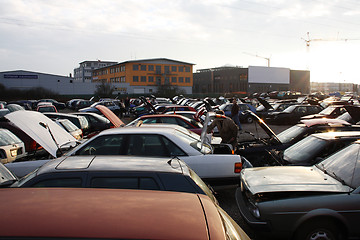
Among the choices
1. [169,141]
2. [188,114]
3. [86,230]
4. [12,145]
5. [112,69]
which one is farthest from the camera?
[112,69]

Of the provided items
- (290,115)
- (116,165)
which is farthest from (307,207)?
(290,115)

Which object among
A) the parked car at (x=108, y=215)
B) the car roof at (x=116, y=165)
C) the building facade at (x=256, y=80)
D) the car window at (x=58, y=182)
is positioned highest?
the building facade at (x=256, y=80)

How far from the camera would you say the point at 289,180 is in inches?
184

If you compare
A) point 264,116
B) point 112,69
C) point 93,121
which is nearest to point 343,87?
point 112,69

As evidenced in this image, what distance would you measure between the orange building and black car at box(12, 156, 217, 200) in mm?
72759

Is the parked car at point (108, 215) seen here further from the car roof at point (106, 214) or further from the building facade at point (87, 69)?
the building facade at point (87, 69)

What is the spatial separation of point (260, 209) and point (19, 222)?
3.21 m

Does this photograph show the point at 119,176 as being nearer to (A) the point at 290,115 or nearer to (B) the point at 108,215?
(B) the point at 108,215

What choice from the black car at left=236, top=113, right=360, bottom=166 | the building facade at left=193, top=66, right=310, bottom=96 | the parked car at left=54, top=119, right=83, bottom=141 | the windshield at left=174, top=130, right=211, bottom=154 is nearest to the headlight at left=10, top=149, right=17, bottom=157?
the parked car at left=54, top=119, right=83, bottom=141

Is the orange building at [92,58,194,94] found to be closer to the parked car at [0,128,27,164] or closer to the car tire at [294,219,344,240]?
the parked car at [0,128,27,164]

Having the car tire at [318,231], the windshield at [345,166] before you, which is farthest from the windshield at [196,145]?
the car tire at [318,231]

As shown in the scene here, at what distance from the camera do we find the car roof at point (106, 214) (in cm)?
164

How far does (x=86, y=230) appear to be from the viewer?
64.6 inches

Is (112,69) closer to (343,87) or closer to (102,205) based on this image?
(102,205)
